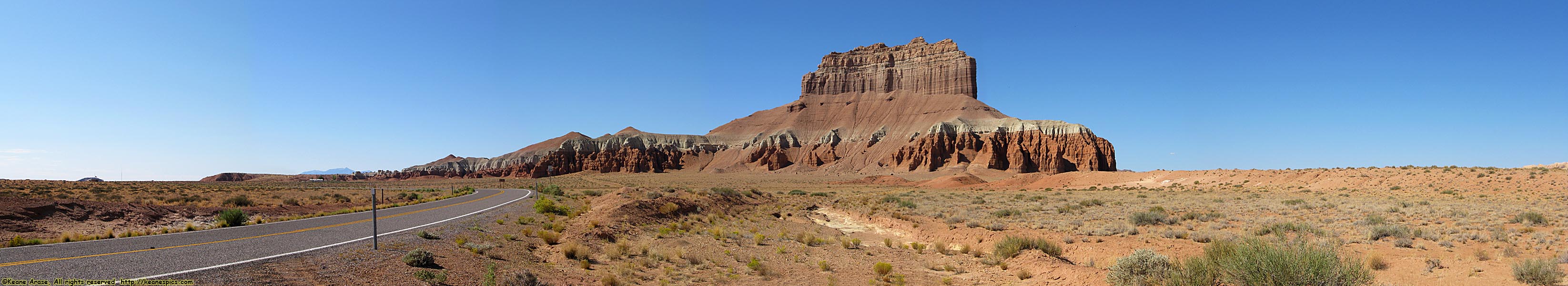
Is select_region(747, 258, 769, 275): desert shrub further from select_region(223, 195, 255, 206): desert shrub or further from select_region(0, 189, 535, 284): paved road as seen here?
select_region(223, 195, 255, 206): desert shrub

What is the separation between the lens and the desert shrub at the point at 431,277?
9.01m

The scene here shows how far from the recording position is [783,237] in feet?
58.3

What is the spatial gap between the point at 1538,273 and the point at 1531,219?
472 inches

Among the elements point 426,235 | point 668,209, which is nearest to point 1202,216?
point 668,209

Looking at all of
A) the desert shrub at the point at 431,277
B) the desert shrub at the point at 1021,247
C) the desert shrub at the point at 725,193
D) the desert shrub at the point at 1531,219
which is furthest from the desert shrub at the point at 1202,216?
the desert shrub at the point at 431,277

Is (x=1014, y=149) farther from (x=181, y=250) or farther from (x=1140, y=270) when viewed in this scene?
(x=181, y=250)

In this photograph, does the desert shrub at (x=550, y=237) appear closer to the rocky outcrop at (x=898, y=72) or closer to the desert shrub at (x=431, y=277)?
the desert shrub at (x=431, y=277)

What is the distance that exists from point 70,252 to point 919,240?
56.5 ft

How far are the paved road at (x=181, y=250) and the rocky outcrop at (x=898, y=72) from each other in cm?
12787

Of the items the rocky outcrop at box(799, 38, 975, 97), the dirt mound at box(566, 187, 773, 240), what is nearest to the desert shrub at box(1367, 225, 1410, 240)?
the dirt mound at box(566, 187, 773, 240)

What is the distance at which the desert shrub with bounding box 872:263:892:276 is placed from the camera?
39.2 feet

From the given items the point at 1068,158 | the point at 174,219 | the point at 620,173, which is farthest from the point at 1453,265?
the point at 620,173

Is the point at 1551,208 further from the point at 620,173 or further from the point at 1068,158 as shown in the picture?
the point at 620,173

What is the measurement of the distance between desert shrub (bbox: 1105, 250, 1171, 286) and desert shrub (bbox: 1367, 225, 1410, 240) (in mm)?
8882
